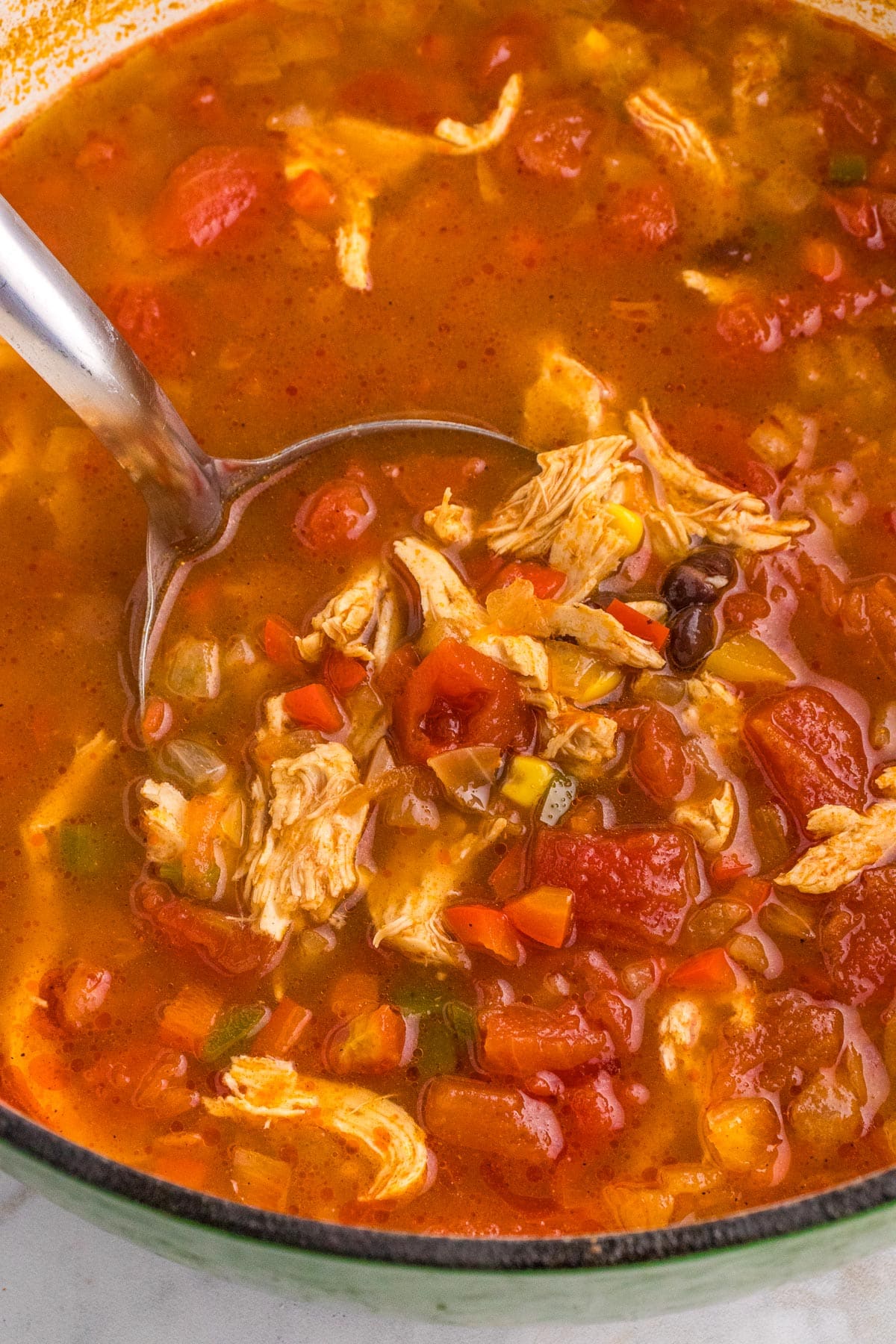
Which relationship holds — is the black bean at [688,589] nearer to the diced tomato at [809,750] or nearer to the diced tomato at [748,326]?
the diced tomato at [809,750]

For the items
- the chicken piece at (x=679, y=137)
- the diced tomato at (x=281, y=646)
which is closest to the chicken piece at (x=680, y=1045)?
the diced tomato at (x=281, y=646)

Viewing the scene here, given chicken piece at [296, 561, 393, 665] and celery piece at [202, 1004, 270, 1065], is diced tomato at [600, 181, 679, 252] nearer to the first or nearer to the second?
chicken piece at [296, 561, 393, 665]

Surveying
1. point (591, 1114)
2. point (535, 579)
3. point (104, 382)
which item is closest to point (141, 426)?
point (104, 382)

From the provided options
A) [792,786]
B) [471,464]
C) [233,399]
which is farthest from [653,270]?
[792,786]

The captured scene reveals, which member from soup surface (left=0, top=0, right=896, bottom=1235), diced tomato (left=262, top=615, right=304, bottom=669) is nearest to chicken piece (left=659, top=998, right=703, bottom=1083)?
soup surface (left=0, top=0, right=896, bottom=1235)

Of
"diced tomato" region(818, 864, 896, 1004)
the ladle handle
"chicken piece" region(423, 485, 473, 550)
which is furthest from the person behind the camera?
"chicken piece" region(423, 485, 473, 550)

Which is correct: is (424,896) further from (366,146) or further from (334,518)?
(366,146)
